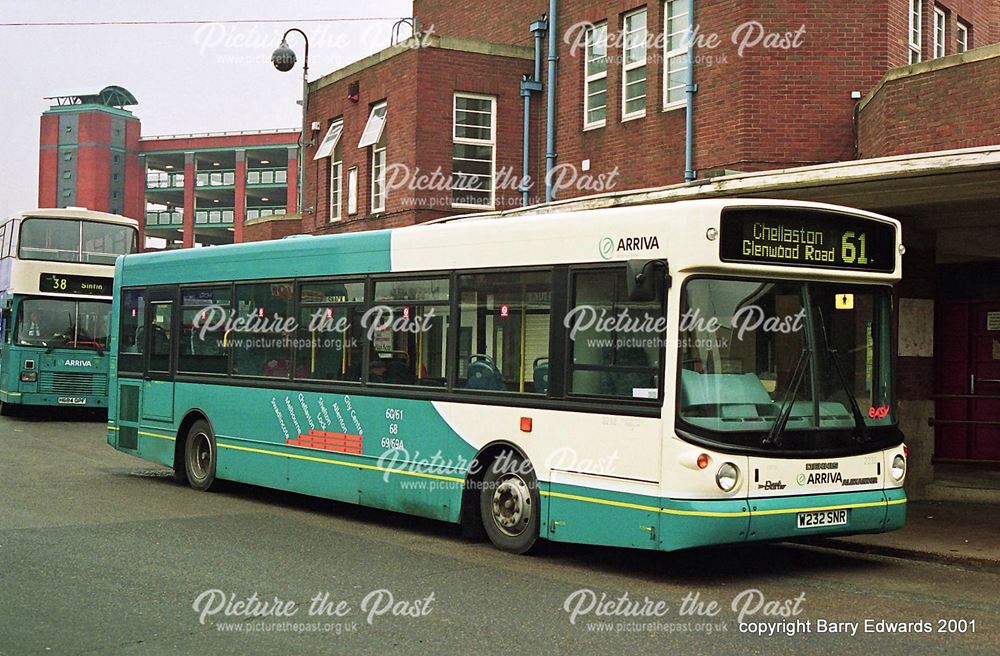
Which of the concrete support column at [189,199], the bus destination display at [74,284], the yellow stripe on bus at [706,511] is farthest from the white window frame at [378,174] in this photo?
the concrete support column at [189,199]

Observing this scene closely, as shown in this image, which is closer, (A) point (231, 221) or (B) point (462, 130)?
(B) point (462, 130)

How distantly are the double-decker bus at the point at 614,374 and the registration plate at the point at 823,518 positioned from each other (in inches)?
0.8

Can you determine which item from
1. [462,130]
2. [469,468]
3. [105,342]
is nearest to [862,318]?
[469,468]

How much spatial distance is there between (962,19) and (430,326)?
13.6 m

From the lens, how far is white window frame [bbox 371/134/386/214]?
79.3ft

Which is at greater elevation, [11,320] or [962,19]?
[962,19]

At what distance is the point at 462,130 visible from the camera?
23.3 m

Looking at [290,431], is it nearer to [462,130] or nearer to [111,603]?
[111,603]

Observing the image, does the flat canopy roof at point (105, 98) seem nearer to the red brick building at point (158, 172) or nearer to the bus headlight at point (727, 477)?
the red brick building at point (158, 172)

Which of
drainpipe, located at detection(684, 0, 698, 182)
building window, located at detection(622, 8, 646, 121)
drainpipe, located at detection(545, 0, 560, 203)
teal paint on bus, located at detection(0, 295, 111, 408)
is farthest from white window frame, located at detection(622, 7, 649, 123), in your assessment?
teal paint on bus, located at detection(0, 295, 111, 408)

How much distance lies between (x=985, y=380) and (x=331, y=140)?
14.8 m

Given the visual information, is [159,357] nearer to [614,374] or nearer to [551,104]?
[614,374]

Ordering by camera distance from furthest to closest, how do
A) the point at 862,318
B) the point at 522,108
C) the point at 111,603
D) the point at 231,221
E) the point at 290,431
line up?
1. the point at 231,221
2. the point at 522,108
3. the point at 290,431
4. the point at 862,318
5. the point at 111,603

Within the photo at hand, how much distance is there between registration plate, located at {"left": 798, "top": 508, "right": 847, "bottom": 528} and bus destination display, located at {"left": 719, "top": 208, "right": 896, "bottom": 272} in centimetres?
187
